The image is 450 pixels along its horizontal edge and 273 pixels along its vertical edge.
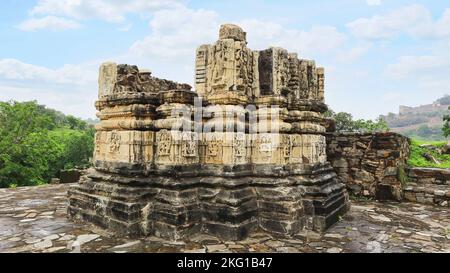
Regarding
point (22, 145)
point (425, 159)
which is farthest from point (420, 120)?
point (22, 145)

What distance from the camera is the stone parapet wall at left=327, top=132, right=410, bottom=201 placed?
24.0 ft

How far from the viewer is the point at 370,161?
24.7ft

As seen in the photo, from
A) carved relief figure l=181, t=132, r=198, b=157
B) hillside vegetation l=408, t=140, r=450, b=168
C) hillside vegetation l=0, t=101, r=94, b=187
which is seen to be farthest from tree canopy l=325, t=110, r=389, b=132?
carved relief figure l=181, t=132, r=198, b=157

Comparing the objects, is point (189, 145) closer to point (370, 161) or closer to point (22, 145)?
point (370, 161)

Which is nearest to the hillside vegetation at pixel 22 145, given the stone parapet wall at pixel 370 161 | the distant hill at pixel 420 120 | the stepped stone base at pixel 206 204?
the stepped stone base at pixel 206 204

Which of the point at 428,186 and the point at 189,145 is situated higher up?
the point at 189,145

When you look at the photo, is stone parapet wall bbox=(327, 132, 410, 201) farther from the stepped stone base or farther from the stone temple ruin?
the stepped stone base

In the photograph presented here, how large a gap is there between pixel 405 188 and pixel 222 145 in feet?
16.7

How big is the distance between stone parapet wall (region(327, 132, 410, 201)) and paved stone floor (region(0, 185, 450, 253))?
52.2 inches

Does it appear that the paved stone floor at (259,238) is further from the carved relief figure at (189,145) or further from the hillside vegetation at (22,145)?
the hillside vegetation at (22,145)

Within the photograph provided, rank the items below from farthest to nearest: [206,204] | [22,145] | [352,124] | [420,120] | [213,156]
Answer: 1. [420,120]
2. [352,124]
3. [22,145]
4. [213,156]
5. [206,204]

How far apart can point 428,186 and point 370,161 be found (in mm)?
1392

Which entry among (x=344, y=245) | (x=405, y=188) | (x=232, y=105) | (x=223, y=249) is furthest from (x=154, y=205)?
(x=405, y=188)
